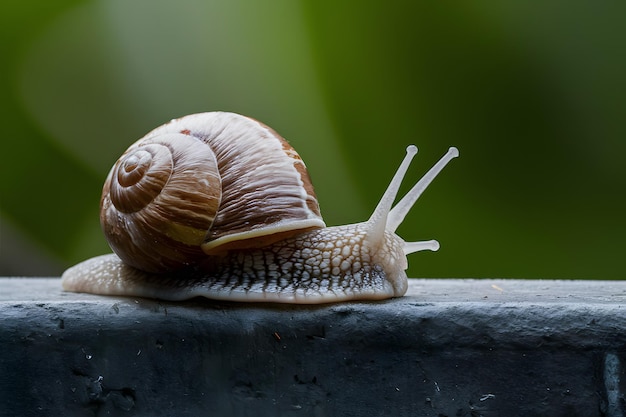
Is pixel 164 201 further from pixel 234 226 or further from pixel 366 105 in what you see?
pixel 366 105

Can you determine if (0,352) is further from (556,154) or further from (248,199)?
(556,154)

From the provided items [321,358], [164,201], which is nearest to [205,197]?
[164,201]

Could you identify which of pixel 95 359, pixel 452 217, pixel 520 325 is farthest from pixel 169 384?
pixel 452 217

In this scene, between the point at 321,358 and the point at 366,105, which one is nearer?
the point at 321,358

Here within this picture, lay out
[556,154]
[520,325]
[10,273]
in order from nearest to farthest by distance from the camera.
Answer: [520,325], [556,154], [10,273]

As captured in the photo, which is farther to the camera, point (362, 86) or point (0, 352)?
point (362, 86)

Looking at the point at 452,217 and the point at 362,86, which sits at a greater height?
the point at 362,86

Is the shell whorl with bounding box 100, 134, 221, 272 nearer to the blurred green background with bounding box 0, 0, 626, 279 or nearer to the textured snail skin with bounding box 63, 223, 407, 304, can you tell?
the textured snail skin with bounding box 63, 223, 407, 304
